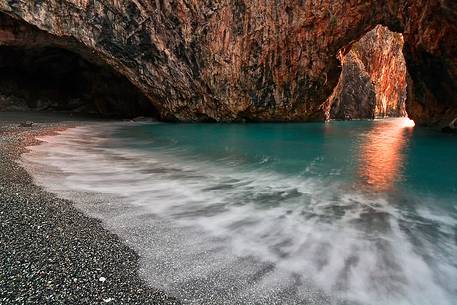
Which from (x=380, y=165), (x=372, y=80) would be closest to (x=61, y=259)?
(x=380, y=165)

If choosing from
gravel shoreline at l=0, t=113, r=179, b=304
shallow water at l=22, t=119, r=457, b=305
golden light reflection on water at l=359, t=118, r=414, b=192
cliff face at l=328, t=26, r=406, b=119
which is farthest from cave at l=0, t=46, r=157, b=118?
gravel shoreline at l=0, t=113, r=179, b=304

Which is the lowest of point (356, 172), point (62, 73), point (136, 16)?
point (356, 172)

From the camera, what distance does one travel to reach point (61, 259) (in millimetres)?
4320

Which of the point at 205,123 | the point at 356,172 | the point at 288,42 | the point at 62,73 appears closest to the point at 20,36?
the point at 62,73

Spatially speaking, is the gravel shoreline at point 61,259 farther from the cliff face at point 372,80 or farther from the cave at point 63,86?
the cliff face at point 372,80

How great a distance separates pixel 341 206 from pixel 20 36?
84.7 ft

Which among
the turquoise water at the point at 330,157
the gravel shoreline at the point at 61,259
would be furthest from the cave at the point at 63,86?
the gravel shoreline at the point at 61,259

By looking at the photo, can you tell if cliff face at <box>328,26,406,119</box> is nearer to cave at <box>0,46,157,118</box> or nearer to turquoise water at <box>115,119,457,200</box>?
turquoise water at <box>115,119,457,200</box>

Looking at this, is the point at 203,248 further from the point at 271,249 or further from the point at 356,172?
the point at 356,172

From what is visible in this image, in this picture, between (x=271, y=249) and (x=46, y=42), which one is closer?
(x=271, y=249)

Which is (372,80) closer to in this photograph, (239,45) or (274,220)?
(239,45)

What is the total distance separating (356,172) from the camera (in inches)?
458

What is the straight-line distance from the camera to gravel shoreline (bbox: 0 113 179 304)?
3627mm

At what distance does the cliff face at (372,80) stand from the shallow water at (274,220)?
27.5m
